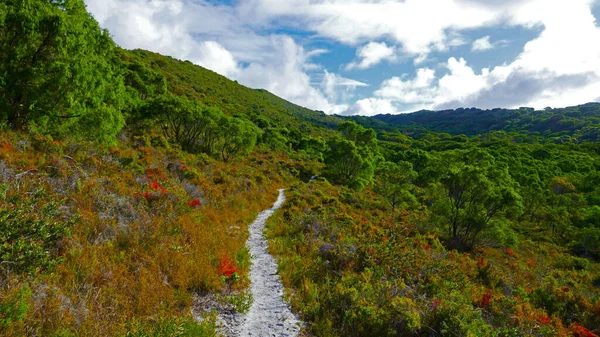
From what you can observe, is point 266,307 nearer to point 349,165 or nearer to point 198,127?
point 198,127

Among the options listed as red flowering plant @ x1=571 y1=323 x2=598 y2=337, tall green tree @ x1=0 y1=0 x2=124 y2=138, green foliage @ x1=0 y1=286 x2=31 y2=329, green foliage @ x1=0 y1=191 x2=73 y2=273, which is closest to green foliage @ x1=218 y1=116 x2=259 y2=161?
tall green tree @ x1=0 y1=0 x2=124 y2=138

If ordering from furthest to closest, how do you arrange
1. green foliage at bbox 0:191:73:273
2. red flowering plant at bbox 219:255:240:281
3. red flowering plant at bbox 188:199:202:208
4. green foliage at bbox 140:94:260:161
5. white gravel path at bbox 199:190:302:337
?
green foliage at bbox 140:94:260:161, red flowering plant at bbox 188:199:202:208, red flowering plant at bbox 219:255:240:281, white gravel path at bbox 199:190:302:337, green foliage at bbox 0:191:73:273

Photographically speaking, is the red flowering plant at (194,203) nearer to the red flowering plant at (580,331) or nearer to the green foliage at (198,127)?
the red flowering plant at (580,331)

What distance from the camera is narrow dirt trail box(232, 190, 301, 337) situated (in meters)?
6.21

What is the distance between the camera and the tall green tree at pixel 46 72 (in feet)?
34.7

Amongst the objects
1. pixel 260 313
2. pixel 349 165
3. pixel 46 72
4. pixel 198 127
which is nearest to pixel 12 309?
pixel 260 313

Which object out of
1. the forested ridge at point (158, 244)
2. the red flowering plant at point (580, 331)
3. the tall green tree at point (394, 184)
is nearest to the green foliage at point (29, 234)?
the forested ridge at point (158, 244)

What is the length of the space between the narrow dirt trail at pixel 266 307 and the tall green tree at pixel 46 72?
987 cm

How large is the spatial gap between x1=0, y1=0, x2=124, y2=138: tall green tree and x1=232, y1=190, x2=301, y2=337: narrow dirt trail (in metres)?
9.87

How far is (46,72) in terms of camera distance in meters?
11.2

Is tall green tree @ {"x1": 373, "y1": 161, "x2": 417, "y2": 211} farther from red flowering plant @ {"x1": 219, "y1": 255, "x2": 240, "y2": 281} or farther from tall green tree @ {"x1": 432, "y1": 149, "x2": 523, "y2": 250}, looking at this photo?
red flowering plant @ {"x1": 219, "y1": 255, "x2": 240, "y2": 281}

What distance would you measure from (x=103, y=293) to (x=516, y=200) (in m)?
A: 26.1

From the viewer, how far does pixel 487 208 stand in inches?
880

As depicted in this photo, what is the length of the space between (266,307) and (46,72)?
12317mm
